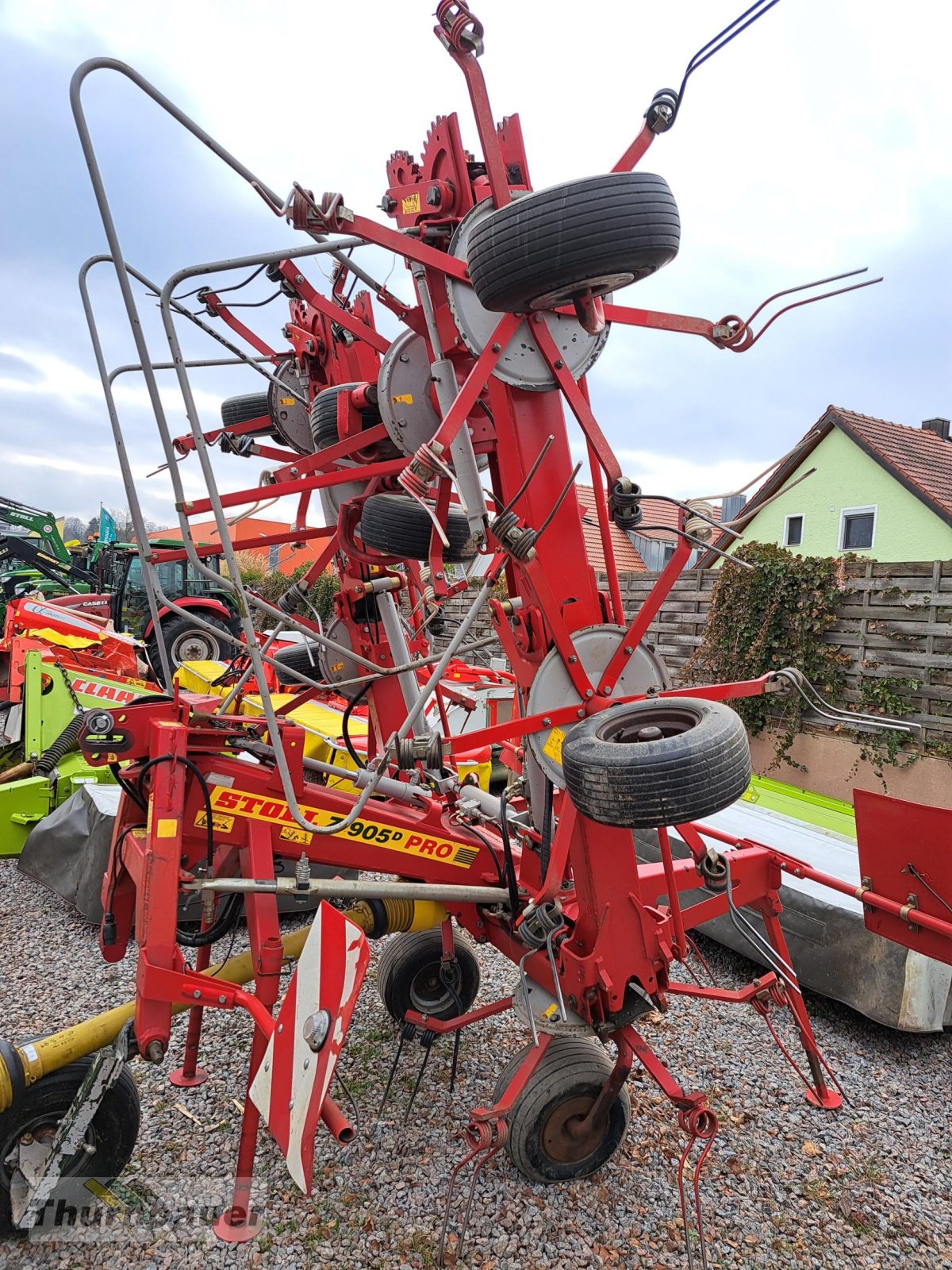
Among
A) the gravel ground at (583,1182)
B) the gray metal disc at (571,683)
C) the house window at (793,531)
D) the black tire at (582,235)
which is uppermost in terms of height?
the black tire at (582,235)

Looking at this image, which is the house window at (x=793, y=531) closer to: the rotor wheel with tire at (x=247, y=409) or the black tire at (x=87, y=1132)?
the rotor wheel with tire at (x=247, y=409)

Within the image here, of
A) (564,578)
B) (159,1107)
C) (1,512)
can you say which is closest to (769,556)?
(564,578)

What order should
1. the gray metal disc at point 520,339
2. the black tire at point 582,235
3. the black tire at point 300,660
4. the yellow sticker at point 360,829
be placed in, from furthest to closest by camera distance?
the black tire at point 300,660 < the yellow sticker at point 360,829 < the gray metal disc at point 520,339 < the black tire at point 582,235

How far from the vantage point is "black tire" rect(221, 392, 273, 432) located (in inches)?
194

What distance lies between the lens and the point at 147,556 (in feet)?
8.17

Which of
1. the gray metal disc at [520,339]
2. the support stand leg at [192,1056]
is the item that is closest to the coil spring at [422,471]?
the gray metal disc at [520,339]

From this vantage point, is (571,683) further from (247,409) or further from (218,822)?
(247,409)

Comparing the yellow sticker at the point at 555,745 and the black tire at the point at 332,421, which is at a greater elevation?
the black tire at the point at 332,421

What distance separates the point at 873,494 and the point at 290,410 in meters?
11.5

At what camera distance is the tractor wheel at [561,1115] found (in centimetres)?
261

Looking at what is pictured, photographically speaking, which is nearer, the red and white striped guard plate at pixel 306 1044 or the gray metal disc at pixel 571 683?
the red and white striped guard plate at pixel 306 1044

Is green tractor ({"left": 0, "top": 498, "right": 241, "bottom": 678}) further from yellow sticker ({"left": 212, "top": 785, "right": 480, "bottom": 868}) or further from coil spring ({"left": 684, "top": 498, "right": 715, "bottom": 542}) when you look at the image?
coil spring ({"left": 684, "top": 498, "right": 715, "bottom": 542})

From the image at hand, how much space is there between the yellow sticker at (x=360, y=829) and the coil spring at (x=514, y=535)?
115 centimetres

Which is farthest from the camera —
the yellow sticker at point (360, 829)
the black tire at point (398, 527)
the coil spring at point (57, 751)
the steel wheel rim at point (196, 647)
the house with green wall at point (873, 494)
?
the house with green wall at point (873, 494)
